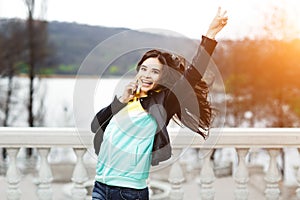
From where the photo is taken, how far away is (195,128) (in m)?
1.39

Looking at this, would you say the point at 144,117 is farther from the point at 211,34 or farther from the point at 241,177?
the point at 241,177

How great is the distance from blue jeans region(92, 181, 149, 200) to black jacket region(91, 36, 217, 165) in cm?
9

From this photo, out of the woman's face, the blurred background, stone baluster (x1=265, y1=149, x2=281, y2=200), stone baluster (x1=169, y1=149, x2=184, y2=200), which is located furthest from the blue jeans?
the blurred background

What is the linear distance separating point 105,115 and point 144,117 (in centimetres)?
12

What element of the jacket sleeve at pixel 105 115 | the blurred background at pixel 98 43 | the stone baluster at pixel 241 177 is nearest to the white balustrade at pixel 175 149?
the stone baluster at pixel 241 177

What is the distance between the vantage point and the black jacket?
1.28m

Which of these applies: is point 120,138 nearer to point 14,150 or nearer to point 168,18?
point 14,150

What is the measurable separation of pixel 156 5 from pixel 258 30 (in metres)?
0.72

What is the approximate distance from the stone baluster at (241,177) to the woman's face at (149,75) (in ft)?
2.24

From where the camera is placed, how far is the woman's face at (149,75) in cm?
129

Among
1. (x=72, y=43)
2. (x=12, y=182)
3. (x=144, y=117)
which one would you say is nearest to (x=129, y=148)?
(x=144, y=117)

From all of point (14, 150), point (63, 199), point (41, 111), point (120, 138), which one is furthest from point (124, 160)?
point (41, 111)

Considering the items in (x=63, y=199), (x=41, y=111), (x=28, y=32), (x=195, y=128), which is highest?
(x=28, y=32)

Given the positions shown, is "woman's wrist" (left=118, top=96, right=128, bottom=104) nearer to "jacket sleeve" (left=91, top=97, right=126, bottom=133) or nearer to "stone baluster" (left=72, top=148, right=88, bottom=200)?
"jacket sleeve" (left=91, top=97, right=126, bottom=133)
